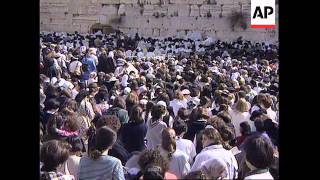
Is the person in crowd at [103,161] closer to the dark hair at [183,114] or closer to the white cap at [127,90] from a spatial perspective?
the dark hair at [183,114]

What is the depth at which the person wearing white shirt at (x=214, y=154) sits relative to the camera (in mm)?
4031

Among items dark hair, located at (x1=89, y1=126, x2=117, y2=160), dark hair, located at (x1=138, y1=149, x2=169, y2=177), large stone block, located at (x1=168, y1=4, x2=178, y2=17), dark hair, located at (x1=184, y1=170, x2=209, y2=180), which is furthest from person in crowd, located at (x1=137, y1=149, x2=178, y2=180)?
large stone block, located at (x1=168, y1=4, x2=178, y2=17)

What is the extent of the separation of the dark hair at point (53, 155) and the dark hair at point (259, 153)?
4.14ft

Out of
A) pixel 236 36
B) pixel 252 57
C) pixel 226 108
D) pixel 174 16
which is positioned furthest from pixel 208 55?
Answer: pixel 226 108

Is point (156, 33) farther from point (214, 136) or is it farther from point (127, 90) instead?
point (214, 136)

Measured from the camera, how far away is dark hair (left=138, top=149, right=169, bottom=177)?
358 cm

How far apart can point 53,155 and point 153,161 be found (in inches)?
27.8

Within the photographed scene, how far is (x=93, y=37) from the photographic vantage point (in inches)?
731

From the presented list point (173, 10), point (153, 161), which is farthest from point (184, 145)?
point (173, 10)

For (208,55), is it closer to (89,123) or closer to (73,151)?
(89,123)

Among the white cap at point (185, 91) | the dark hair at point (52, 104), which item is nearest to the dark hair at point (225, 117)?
the dark hair at point (52, 104)

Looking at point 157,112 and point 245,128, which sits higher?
point 157,112

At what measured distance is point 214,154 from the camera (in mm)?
4039
